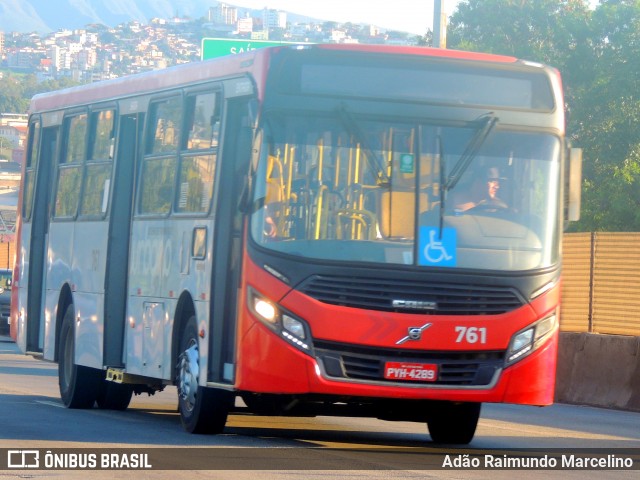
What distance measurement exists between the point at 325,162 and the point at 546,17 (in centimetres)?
4933

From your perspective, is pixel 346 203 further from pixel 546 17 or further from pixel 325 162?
pixel 546 17

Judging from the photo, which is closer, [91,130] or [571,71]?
[91,130]

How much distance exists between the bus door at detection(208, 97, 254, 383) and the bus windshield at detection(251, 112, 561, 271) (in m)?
0.46

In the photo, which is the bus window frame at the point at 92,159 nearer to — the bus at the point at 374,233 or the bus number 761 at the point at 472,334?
the bus at the point at 374,233

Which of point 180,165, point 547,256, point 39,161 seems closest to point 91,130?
point 39,161

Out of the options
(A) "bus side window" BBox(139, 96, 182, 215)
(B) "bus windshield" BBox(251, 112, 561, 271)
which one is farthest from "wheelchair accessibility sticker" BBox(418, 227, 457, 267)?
(A) "bus side window" BBox(139, 96, 182, 215)

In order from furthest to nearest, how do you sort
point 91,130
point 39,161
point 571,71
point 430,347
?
point 571,71
point 39,161
point 91,130
point 430,347

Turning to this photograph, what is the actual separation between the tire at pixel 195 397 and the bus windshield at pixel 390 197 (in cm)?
165

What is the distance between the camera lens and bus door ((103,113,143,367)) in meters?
15.6

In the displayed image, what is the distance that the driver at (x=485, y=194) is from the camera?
1217cm

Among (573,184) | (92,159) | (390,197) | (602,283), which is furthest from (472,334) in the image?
(602,283)

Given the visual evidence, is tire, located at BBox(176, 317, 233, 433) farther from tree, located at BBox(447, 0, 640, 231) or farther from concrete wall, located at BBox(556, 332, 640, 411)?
tree, located at BBox(447, 0, 640, 231)

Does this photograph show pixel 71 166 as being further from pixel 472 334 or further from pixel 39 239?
pixel 472 334

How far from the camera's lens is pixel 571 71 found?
5619 cm
